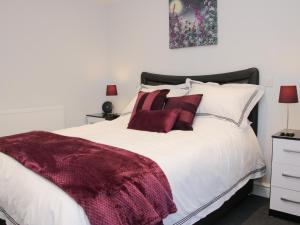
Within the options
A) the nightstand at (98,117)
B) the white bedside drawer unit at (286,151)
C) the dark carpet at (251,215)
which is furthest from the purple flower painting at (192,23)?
the dark carpet at (251,215)

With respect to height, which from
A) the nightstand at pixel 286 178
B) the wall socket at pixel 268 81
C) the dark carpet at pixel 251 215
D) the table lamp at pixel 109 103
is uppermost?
the wall socket at pixel 268 81

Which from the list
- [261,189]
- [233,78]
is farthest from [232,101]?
[261,189]

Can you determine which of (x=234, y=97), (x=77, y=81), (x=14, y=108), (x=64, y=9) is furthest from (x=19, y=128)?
(x=234, y=97)

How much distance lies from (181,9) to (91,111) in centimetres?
206

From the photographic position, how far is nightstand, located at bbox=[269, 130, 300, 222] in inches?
92.8

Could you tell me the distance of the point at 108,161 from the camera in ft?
5.46

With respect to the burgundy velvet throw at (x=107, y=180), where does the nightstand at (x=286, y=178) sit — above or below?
below

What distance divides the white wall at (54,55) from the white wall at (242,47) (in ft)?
2.09

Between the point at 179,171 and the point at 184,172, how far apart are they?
0.16 ft

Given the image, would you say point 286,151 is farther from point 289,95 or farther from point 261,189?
point 261,189

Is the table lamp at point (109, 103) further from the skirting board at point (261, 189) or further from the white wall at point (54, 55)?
the skirting board at point (261, 189)

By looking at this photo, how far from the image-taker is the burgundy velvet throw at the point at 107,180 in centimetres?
134

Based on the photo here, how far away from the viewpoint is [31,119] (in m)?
3.64

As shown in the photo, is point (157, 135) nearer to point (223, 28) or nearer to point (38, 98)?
point (223, 28)
